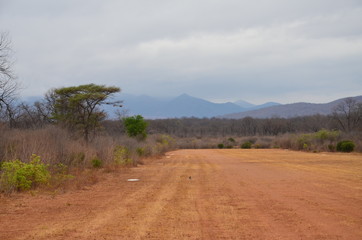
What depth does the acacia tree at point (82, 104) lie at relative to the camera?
32.0 m

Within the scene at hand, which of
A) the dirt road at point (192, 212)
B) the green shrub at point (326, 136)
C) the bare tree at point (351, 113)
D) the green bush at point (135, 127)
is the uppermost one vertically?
the bare tree at point (351, 113)

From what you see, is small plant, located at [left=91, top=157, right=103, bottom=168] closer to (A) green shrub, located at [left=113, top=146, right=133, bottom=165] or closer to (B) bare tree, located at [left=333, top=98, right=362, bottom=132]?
(A) green shrub, located at [left=113, top=146, right=133, bottom=165]

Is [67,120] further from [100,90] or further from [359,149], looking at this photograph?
[359,149]

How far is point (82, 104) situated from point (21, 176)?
2020 cm

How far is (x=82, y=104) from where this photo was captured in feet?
108

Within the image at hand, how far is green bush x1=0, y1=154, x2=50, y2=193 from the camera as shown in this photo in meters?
12.9

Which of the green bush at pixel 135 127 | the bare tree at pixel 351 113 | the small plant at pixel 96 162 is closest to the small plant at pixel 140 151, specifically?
the green bush at pixel 135 127

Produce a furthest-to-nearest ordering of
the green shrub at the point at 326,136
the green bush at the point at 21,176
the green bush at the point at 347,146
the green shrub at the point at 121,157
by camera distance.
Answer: the green shrub at the point at 326,136, the green bush at the point at 347,146, the green shrub at the point at 121,157, the green bush at the point at 21,176

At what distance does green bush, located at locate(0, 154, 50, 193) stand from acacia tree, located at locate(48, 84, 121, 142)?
1719 centimetres

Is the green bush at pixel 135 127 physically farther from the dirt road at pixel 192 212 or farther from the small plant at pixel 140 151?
the dirt road at pixel 192 212

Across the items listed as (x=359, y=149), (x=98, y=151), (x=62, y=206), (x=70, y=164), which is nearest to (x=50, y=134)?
(x=70, y=164)

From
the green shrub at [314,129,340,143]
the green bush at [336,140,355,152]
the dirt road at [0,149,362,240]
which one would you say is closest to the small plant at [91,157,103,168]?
the dirt road at [0,149,362,240]

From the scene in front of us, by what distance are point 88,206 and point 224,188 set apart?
551cm

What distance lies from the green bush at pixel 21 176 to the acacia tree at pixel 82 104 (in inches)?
677
